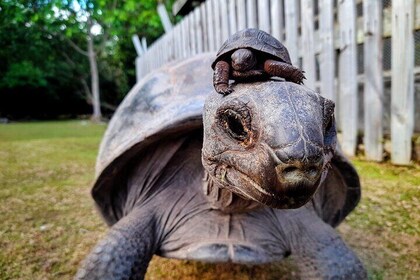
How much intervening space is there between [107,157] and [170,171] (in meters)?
0.30

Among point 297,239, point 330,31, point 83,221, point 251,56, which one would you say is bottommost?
point 83,221

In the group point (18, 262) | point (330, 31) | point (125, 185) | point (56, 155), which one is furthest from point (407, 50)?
point (56, 155)

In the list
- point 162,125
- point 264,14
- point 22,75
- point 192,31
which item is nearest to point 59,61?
point 22,75

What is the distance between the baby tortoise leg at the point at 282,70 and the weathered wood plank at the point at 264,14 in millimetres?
2893

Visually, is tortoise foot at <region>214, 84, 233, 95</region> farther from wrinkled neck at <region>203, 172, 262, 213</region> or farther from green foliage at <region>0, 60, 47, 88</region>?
green foliage at <region>0, 60, 47, 88</region>

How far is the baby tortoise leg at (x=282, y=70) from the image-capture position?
90cm

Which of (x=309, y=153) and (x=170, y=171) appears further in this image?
(x=170, y=171)

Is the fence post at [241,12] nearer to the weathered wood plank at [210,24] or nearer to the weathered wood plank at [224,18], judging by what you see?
the weathered wood plank at [224,18]

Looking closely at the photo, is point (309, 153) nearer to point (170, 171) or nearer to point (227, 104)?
point (227, 104)

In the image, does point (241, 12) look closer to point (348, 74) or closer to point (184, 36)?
point (348, 74)

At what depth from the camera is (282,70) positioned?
2.98 ft

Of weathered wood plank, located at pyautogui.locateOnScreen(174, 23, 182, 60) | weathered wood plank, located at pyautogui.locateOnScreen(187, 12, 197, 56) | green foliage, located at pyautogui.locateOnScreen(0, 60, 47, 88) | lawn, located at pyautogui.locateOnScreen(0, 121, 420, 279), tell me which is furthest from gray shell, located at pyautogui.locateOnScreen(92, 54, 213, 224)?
green foliage, located at pyautogui.locateOnScreen(0, 60, 47, 88)

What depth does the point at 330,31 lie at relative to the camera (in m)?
3.12

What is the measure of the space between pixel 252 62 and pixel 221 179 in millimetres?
307
